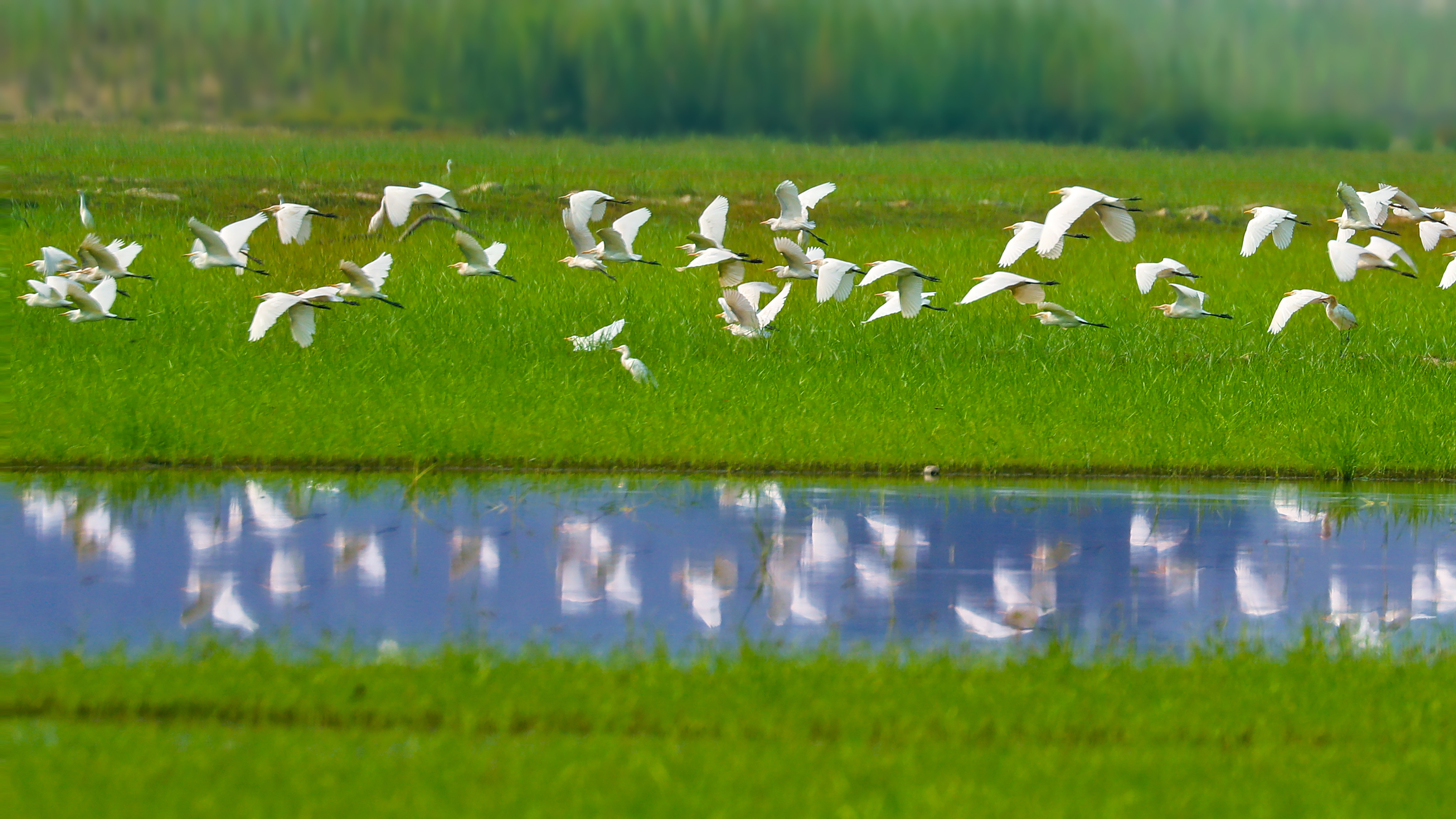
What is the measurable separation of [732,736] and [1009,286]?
1156cm

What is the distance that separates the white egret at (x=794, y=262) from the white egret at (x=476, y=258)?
326 cm

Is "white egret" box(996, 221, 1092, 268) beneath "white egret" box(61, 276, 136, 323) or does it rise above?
above

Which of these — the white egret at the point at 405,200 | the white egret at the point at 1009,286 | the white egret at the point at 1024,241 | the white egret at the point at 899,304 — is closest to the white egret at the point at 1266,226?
the white egret at the point at 1009,286

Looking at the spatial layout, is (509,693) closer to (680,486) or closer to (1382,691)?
(1382,691)

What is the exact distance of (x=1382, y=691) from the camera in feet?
27.0

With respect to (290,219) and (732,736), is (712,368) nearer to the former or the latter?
(290,219)

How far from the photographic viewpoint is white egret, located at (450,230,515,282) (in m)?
20.1

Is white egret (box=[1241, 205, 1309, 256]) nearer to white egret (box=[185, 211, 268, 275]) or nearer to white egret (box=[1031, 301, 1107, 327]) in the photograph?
white egret (box=[1031, 301, 1107, 327])

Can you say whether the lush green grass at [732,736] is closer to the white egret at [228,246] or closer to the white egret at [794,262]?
the white egret at [794,262]

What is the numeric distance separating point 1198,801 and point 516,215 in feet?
89.3

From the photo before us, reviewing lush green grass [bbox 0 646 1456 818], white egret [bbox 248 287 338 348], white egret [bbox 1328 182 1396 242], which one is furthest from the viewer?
white egret [bbox 1328 182 1396 242]

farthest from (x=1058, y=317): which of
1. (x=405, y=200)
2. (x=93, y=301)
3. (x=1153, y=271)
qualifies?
(x=93, y=301)

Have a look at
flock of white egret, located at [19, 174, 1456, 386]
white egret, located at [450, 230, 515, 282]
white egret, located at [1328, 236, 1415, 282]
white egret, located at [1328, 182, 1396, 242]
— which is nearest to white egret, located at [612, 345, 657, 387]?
flock of white egret, located at [19, 174, 1456, 386]

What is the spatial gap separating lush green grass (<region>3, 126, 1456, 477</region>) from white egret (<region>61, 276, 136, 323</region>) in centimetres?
37
